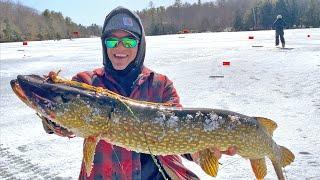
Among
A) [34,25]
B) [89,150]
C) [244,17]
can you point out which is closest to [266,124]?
[89,150]

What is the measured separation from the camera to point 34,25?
5166cm

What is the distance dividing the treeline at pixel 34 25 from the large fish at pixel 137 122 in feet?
138

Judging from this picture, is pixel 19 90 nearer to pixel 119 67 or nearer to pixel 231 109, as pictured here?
pixel 119 67

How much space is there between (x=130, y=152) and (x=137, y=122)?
32 centimetres

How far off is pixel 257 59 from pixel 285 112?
7.39 m

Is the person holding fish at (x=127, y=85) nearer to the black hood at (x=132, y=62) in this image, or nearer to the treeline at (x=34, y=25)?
the black hood at (x=132, y=62)

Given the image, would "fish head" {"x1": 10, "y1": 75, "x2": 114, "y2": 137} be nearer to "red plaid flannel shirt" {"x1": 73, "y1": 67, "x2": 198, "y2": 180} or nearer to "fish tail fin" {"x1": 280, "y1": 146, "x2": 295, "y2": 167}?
"red plaid flannel shirt" {"x1": 73, "y1": 67, "x2": 198, "y2": 180}

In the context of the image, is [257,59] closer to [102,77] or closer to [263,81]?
[263,81]

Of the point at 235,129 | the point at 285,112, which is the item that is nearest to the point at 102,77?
the point at 235,129

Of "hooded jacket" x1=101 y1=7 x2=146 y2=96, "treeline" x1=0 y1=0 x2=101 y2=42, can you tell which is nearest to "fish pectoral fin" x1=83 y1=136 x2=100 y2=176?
"hooded jacket" x1=101 y1=7 x2=146 y2=96

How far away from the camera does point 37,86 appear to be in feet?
6.25

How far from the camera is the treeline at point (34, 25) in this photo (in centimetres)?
4428

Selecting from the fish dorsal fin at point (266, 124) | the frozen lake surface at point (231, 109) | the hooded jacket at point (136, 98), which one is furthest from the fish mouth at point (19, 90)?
the frozen lake surface at point (231, 109)

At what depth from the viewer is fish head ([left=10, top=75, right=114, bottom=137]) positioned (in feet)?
6.23
